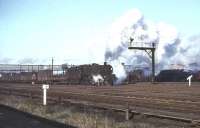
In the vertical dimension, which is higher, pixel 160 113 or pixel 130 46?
pixel 130 46

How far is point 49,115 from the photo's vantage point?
66.2 ft

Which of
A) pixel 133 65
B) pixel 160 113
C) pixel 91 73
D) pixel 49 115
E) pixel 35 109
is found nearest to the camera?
pixel 160 113

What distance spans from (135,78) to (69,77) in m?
10.4

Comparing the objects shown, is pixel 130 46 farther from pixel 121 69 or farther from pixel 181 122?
pixel 181 122

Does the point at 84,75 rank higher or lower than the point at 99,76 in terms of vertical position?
higher

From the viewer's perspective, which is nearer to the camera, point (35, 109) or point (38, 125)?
point (38, 125)

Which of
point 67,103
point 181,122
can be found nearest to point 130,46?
point 67,103

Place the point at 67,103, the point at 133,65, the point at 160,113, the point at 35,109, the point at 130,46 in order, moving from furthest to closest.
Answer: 1. the point at 133,65
2. the point at 130,46
3. the point at 67,103
4. the point at 35,109
5. the point at 160,113

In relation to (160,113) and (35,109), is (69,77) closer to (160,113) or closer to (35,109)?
(35,109)

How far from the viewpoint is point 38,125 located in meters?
16.1

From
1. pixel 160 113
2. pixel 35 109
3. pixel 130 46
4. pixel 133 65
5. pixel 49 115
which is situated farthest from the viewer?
pixel 133 65

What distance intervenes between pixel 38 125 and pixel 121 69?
52.5 m

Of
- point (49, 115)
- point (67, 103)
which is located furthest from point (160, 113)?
point (67, 103)

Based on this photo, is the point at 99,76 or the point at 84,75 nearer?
the point at 99,76
